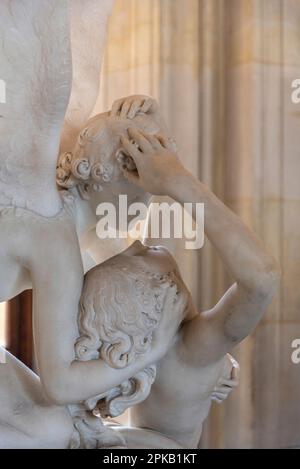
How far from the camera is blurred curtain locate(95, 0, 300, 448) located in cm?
346

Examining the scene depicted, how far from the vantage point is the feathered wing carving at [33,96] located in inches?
73.4

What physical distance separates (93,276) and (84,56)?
0.63 metres

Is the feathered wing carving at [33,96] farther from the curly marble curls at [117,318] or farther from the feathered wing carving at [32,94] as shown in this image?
the curly marble curls at [117,318]

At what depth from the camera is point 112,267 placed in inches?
83.4

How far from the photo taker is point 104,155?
211cm

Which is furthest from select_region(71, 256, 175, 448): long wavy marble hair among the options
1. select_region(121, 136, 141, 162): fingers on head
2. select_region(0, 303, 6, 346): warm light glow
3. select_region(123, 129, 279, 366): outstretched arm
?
select_region(0, 303, 6, 346): warm light glow

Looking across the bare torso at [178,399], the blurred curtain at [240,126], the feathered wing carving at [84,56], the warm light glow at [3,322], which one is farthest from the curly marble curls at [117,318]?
the warm light glow at [3,322]

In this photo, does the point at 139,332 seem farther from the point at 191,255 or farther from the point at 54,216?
the point at 191,255

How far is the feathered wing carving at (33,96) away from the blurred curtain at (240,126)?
1488mm

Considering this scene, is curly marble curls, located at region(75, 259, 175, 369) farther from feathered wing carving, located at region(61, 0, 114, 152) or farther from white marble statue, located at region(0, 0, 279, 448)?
feathered wing carving, located at region(61, 0, 114, 152)

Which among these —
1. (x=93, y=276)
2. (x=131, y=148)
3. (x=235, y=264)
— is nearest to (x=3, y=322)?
(x=93, y=276)

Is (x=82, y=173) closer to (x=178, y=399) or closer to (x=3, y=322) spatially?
(x=178, y=399)

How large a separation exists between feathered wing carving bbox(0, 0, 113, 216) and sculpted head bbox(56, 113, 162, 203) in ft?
0.33
